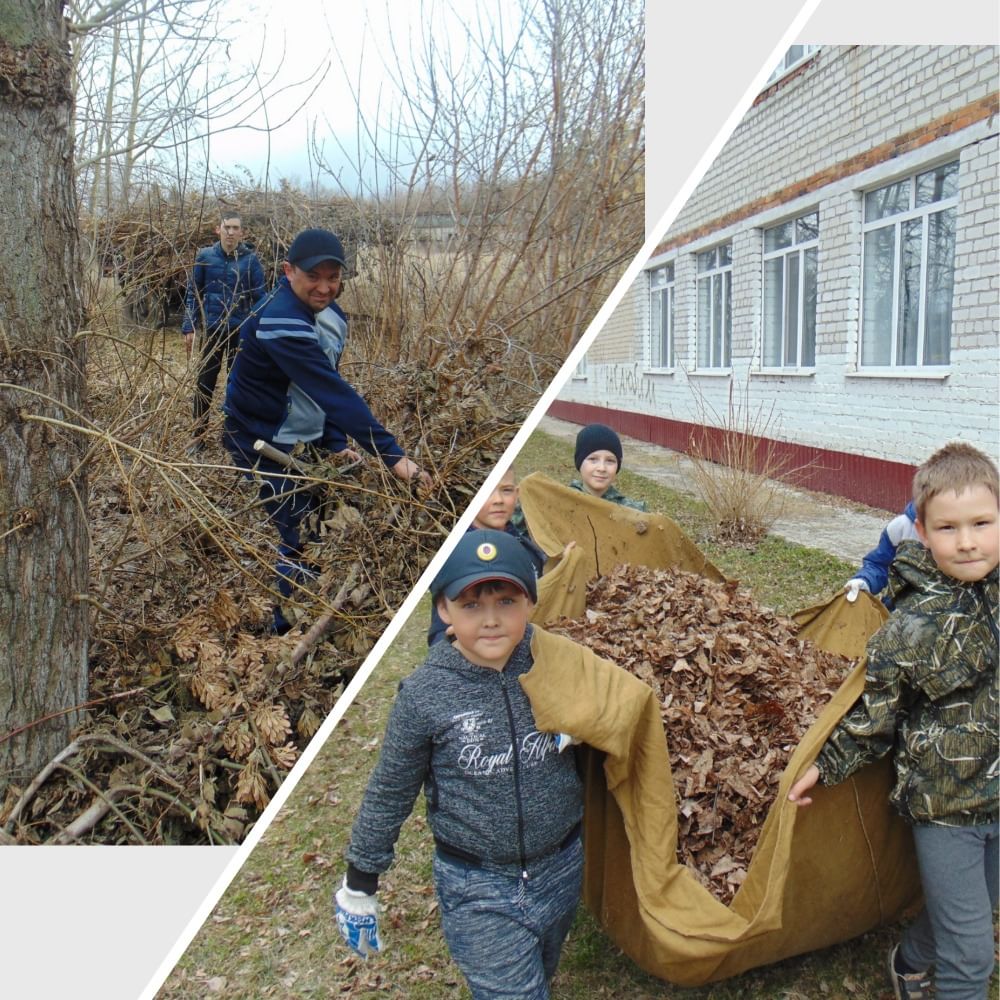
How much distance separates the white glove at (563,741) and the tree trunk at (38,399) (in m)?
1.11

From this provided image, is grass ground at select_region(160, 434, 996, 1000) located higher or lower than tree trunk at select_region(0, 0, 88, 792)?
lower

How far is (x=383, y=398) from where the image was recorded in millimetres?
2744

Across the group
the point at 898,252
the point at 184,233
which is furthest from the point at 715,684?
the point at 184,233

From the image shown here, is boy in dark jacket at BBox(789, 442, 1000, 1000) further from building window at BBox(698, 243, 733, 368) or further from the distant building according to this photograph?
the distant building

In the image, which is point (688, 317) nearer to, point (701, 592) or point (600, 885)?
point (701, 592)

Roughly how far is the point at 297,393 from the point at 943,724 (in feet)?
5.42

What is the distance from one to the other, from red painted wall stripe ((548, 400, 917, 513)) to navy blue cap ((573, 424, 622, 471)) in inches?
0.7

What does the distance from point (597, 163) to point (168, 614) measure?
203 cm

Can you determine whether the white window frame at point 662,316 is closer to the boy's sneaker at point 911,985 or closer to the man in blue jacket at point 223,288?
the boy's sneaker at point 911,985

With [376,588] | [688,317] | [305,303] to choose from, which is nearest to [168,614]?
[376,588]

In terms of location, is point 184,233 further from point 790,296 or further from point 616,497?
point 790,296

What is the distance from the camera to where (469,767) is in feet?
3.76

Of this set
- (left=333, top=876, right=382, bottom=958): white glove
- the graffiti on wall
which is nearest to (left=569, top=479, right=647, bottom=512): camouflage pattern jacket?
the graffiti on wall

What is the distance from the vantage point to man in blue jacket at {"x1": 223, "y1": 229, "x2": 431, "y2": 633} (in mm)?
1979
